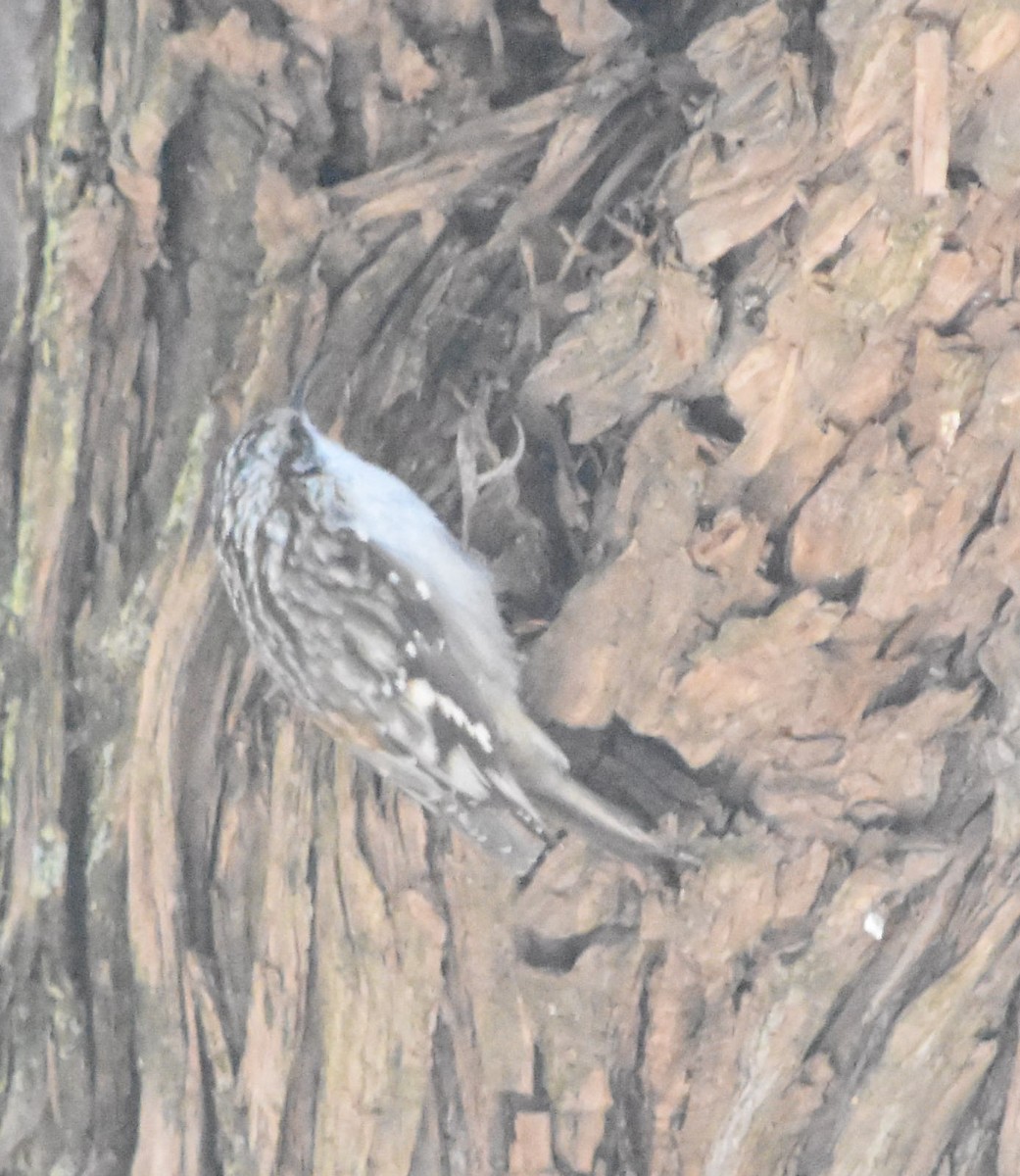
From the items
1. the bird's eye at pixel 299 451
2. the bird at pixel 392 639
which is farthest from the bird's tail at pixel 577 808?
the bird's eye at pixel 299 451

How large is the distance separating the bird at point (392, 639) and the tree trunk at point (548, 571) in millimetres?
49

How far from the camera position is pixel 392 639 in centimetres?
151

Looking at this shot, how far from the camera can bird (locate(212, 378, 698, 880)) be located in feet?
4.57

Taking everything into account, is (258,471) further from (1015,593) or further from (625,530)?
(1015,593)

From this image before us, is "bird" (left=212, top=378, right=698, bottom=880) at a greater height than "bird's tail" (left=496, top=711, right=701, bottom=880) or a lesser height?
greater

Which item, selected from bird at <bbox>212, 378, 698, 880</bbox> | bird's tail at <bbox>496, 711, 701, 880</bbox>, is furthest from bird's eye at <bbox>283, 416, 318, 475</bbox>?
bird's tail at <bbox>496, 711, 701, 880</bbox>

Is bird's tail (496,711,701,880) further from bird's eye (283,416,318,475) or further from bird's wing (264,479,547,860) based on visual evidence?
bird's eye (283,416,318,475)

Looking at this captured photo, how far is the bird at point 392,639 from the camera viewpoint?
1394 millimetres

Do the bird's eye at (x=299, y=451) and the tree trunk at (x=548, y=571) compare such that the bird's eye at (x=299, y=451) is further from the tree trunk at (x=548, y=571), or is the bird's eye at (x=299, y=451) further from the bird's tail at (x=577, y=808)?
the bird's tail at (x=577, y=808)

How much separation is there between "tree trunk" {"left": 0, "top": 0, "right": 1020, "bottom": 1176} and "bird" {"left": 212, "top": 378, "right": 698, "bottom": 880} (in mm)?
49

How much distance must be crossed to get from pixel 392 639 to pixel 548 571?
0.22 metres

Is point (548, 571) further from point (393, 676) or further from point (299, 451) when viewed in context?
point (299, 451)

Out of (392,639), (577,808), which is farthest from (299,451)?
(577,808)

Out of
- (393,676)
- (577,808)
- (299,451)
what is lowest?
(577,808)
